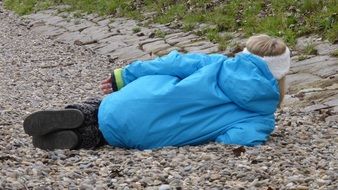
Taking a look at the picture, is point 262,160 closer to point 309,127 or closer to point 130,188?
point 130,188

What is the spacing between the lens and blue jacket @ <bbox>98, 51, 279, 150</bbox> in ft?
20.7

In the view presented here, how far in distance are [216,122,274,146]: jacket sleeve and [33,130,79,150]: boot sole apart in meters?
1.21

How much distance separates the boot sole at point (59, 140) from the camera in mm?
6246

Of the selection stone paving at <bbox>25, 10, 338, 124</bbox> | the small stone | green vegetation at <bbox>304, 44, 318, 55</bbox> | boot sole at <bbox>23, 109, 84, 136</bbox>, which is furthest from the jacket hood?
green vegetation at <bbox>304, 44, 318, 55</bbox>

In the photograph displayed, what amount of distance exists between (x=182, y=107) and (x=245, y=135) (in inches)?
22.8

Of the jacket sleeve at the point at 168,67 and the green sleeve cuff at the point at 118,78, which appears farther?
the green sleeve cuff at the point at 118,78

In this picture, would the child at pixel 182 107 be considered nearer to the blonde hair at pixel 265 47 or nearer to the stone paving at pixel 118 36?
the blonde hair at pixel 265 47

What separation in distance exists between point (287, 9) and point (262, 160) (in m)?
8.36

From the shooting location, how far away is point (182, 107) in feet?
20.9

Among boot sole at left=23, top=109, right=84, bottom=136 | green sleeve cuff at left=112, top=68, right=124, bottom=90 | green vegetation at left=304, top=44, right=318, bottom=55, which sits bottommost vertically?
green vegetation at left=304, top=44, right=318, bottom=55

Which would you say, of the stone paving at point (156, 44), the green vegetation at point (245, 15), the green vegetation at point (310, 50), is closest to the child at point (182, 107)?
the stone paving at point (156, 44)

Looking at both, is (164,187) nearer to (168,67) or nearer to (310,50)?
(168,67)

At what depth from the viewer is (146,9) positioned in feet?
59.4

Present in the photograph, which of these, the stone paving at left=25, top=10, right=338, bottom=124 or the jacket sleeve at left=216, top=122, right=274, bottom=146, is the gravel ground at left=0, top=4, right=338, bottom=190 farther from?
the stone paving at left=25, top=10, right=338, bottom=124
